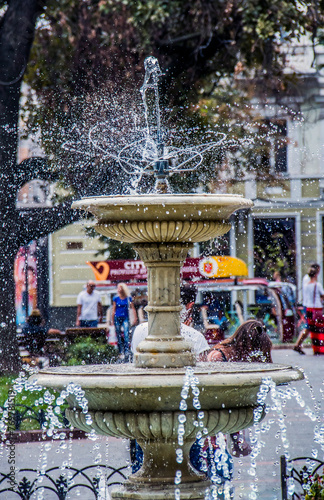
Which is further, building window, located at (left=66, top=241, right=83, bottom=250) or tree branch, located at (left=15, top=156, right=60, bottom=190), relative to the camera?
building window, located at (left=66, top=241, right=83, bottom=250)

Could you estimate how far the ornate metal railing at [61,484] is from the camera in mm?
4977

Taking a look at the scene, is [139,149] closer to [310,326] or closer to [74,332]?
[74,332]

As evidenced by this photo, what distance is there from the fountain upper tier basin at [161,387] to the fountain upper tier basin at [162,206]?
2.64ft

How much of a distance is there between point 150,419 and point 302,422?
4.57 meters

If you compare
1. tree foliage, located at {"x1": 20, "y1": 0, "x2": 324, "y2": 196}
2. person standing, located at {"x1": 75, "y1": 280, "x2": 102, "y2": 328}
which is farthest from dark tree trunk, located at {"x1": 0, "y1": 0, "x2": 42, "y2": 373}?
person standing, located at {"x1": 75, "y1": 280, "x2": 102, "y2": 328}

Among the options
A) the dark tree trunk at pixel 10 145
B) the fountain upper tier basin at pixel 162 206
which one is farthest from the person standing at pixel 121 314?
the fountain upper tier basin at pixel 162 206

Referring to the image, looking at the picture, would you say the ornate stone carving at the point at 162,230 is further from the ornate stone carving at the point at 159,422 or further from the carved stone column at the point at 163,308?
the ornate stone carving at the point at 159,422

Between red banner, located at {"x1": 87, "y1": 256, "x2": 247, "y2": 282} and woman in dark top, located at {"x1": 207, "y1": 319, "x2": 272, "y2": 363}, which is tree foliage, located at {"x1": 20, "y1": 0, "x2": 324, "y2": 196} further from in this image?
woman in dark top, located at {"x1": 207, "y1": 319, "x2": 272, "y2": 363}

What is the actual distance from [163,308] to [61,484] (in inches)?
49.8

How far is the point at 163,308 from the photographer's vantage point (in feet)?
15.6

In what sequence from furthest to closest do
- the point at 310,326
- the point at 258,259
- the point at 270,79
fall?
the point at 258,259 < the point at 270,79 < the point at 310,326

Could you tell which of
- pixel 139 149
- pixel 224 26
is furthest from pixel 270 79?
pixel 139 149

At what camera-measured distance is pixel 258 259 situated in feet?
78.5

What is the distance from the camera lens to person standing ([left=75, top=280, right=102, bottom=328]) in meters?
14.7
